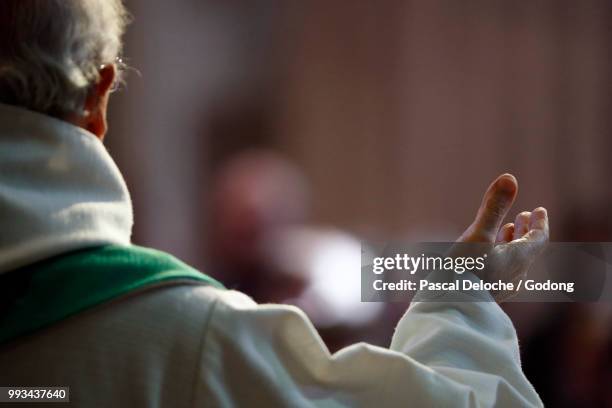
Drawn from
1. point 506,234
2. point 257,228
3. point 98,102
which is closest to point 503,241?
point 506,234

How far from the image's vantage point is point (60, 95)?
1320 millimetres

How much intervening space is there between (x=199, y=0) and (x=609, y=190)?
219cm

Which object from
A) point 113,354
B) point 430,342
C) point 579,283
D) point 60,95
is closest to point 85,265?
point 113,354

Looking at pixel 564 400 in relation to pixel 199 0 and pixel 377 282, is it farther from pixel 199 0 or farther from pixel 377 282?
pixel 199 0

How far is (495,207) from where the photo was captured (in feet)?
4.88

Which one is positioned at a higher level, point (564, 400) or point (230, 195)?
point (230, 195)

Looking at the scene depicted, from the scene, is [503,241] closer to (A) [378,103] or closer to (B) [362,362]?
(B) [362,362]

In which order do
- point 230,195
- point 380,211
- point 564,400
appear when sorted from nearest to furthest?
point 564,400
point 230,195
point 380,211

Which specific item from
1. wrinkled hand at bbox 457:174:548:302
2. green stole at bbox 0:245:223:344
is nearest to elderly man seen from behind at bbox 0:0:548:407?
green stole at bbox 0:245:223:344

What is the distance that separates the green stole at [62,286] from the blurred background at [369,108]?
3666 mm

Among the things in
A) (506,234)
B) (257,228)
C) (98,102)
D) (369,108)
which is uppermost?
(98,102)

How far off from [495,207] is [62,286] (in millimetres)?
566

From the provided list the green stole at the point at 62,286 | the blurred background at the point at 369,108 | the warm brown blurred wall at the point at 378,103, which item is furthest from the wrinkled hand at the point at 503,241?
the warm brown blurred wall at the point at 378,103

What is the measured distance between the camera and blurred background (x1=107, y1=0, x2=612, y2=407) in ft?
17.9
